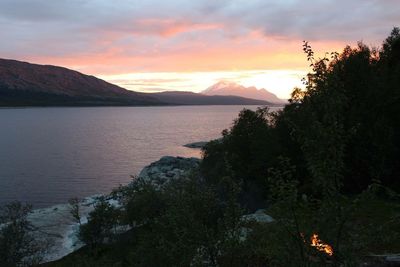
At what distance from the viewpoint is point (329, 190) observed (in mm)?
9031

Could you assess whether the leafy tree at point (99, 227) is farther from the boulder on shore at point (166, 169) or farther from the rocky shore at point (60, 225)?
the boulder on shore at point (166, 169)

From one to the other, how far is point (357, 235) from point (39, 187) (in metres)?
75.2

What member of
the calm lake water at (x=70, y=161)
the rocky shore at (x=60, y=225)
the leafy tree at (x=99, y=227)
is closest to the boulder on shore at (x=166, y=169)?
the rocky shore at (x=60, y=225)

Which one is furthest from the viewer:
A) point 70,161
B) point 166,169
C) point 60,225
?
point 70,161

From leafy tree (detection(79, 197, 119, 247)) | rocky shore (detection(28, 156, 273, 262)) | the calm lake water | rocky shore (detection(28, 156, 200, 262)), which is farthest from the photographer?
the calm lake water

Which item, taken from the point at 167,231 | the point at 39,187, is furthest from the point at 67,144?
the point at 167,231

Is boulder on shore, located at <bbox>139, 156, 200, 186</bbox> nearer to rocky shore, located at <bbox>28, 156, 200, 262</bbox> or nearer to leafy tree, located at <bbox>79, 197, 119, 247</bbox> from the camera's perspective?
rocky shore, located at <bbox>28, 156, 200, 262</bbox>

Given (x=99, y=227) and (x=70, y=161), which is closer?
(x=99, y=227)

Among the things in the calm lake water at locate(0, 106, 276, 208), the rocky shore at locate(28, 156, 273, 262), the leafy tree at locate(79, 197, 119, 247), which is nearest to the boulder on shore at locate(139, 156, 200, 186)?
the rocky shore at locate(28, 156, 273, 262)

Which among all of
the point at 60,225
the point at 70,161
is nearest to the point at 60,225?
the point at 60,225

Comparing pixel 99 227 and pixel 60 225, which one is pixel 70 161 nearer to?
pixel 60 225

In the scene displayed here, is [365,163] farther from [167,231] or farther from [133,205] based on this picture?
[167,231]

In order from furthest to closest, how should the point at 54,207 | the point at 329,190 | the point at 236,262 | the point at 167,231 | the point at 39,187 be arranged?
the point at 39,187
the point at 54,207
the point at 167,231
the point at 236,262
the point at 329,190

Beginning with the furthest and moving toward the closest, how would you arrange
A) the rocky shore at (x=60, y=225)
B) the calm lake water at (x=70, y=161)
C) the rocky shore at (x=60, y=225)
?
the calm lake water at (x=70, y=161) < the rocky shore at (x=60, y=225) < the rocky shore at (x=60, y=225)
